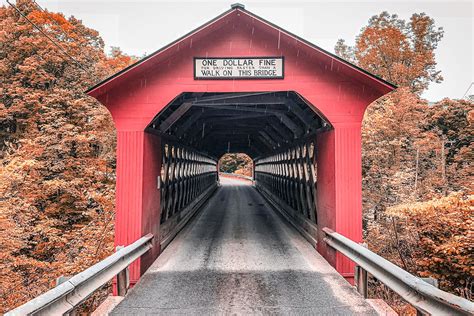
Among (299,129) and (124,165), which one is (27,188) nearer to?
(124,165)

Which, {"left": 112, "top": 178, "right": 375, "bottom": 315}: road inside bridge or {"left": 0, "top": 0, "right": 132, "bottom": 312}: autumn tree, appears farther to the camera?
{"left": 0, "top": 0, "right": 132, "bottom": 312}: autumn tree

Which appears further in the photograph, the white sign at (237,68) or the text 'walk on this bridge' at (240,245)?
the white sign at (237,68)

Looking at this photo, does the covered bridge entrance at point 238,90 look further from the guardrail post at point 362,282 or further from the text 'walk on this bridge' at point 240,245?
the guardrail post at point 362,282

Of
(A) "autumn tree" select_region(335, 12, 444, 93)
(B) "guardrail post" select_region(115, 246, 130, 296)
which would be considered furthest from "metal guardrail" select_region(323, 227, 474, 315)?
(A) "autumn tree" select_region(335, 12, 444, 93)

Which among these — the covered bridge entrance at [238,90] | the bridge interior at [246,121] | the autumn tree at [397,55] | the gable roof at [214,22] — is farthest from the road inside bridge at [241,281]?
the autumn tree at [397,55]

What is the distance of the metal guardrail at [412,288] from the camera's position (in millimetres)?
2451

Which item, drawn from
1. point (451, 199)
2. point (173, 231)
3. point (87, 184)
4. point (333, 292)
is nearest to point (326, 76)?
point (333, 292)

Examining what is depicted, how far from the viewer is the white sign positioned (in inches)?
223

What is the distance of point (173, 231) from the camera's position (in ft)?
26.5

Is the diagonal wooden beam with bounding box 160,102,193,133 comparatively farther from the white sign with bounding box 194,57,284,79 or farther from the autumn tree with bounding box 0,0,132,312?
the autumn tree with bounding box 0,0,132,312

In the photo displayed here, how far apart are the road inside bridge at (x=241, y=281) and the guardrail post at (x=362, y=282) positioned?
0.12 meters

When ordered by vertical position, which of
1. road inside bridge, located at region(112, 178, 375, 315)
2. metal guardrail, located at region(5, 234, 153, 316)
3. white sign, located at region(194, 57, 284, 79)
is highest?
white sign, located at region(194, 57, 284, 79)

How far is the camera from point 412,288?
3.05 m

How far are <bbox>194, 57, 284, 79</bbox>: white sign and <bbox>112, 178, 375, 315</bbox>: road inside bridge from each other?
360 centimetres
